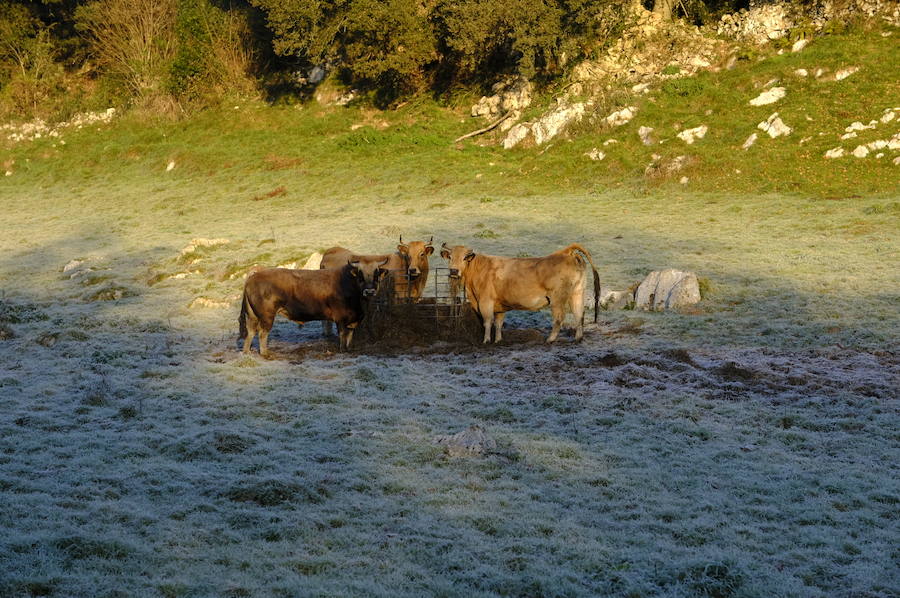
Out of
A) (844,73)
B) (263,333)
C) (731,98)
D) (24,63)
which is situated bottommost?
(263,333)

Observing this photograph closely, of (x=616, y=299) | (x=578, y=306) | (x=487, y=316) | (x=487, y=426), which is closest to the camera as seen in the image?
(x=487, y=426)

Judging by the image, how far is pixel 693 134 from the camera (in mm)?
34594

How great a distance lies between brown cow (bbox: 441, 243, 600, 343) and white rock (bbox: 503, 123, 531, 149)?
23784 mm

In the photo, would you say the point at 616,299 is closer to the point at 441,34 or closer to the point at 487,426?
the point at 487,426

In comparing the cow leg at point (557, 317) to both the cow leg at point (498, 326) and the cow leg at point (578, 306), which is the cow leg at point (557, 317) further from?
the cow leg at point (498, 326)

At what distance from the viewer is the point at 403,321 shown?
16469 mm

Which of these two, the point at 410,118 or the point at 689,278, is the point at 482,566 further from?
the point at 410,118

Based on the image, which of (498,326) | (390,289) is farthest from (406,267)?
(498,326)

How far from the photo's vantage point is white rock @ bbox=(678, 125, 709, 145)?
113 ft

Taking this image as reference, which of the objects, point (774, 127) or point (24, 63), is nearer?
point (774, 127)

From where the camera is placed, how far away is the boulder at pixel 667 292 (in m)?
18.0

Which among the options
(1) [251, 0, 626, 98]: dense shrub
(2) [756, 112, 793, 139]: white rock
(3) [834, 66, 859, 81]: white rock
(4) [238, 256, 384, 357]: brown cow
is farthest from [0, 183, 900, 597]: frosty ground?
(1) [251, 0, 626, 98]: dense shrub

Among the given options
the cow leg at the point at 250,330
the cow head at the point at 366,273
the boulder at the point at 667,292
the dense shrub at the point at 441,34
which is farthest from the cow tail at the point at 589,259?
the dense shrub at the point at 441,34

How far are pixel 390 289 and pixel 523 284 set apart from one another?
272 cm
